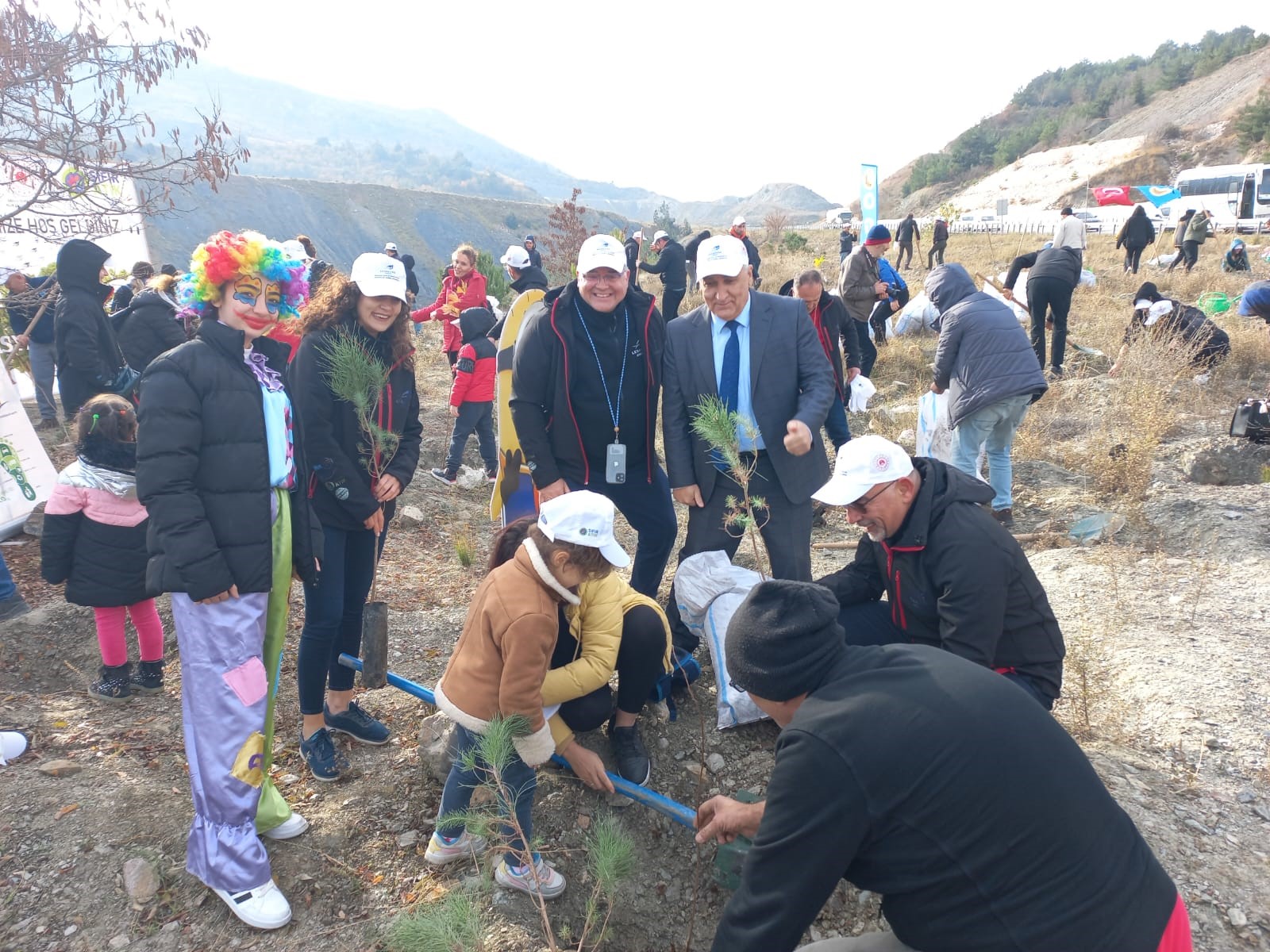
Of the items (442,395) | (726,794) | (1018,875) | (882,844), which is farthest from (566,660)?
(442,395)

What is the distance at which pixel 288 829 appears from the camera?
8.15 feet

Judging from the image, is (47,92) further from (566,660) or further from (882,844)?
(882,844)

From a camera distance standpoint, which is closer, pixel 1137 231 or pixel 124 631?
pixel 124 631

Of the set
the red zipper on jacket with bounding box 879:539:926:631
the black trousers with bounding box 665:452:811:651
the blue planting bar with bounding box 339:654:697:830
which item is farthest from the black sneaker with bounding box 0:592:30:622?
the red zipper on jacket with bounding box 879:539:926:631

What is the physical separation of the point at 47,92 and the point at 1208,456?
7360 mm

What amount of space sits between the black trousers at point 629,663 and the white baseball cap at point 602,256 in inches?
52.5

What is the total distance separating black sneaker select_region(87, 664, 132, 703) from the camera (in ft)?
10.7

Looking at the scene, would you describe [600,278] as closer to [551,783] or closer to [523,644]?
[523,644]

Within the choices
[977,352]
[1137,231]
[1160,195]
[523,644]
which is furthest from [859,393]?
[1160,195]

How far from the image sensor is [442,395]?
353 inches

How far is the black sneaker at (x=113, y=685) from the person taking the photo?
10.7 feet

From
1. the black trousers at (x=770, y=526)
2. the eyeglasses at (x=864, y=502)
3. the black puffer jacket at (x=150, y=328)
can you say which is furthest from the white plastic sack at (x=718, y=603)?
the black puffer jacket at (x=150, y=328)

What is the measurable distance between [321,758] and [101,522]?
1.39 meters

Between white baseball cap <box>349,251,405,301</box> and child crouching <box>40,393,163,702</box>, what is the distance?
1.24 m
